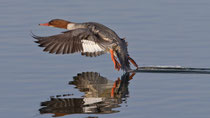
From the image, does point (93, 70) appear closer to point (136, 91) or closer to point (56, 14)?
point (136, 91)

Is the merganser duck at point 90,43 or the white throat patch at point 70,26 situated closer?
the merganser duck at point 90,43

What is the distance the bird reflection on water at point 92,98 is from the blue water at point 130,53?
11 centimetres

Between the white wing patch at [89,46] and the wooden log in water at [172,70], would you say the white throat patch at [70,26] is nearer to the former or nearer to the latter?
the white wing patch at [89,46]

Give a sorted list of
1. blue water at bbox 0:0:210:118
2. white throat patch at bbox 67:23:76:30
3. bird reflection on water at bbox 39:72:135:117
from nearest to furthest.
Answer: bird reflection on water at bbox 39:72:135:117, blue water at bbox 0:0:210:118, white throat patch at bbox 67:23:76:30

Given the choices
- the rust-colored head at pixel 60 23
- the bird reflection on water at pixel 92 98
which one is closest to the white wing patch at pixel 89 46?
the bird reflection on water at pixel 92 98

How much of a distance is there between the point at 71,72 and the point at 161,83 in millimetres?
Answer: 1603

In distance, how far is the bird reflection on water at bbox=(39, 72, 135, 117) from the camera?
7227 millimetres

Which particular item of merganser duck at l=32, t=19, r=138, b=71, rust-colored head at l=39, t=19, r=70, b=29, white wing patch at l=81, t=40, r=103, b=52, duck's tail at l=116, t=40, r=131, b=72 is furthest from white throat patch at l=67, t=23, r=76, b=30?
duck's tail at l=116, t=40, r=131, b=72

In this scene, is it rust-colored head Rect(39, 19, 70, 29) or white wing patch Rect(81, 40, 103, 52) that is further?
rust-colored head Rect(39, 19, 70, 29)

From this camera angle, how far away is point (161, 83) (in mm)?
8562

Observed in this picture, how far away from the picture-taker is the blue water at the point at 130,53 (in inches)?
295

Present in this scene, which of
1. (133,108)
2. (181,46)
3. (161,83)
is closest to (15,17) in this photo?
(181,46)

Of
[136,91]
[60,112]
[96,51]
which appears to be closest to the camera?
[60,112]

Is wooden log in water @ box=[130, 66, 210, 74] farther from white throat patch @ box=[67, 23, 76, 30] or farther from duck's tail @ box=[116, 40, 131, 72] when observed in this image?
white throat patch @ box=[67, 23, 76, 30]
